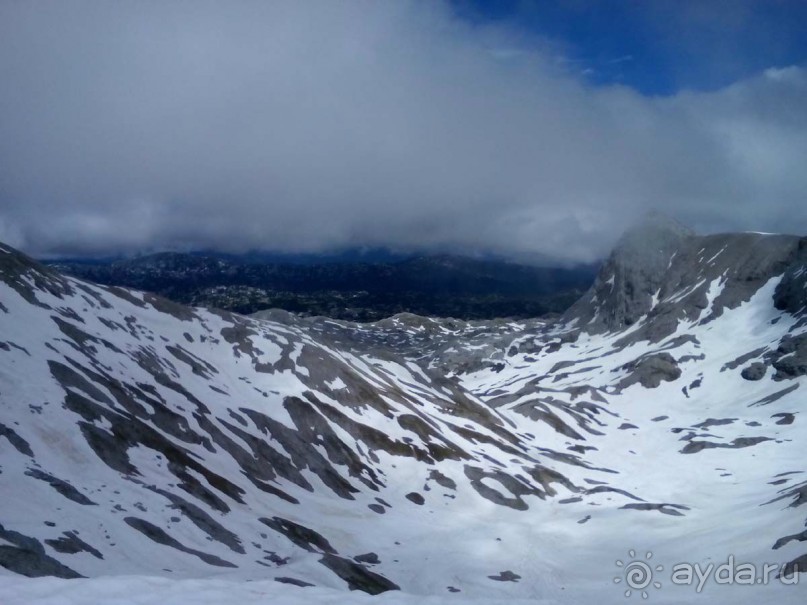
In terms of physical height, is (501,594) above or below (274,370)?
below

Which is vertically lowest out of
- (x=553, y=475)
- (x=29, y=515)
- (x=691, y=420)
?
(x=29, y=515)

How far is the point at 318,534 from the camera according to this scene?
59.1 m

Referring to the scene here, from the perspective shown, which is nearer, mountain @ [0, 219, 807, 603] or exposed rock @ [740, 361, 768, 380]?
mountain @ [0, 219, 807, 603]

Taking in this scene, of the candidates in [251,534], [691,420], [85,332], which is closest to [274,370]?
[85,332]

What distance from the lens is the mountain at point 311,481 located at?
Result: 37031mm

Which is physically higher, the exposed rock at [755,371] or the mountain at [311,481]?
the exposed rock at [755,371]

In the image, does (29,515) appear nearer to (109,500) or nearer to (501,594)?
(109,500)

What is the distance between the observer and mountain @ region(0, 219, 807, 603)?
3703 cm

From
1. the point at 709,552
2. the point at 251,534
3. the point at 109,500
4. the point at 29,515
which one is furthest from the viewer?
the point at 709,552

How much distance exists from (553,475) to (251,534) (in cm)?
7116

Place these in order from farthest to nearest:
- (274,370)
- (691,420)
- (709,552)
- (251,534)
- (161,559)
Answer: (691,420) < (274,370) < (709,552) < (251,534) < (161,559)

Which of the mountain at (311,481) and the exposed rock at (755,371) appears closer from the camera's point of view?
the mountain at (311,481)

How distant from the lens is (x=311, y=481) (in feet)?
251

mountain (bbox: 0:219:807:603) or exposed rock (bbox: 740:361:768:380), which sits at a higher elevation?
exposed rock (bbox: 740:361:768:380)
